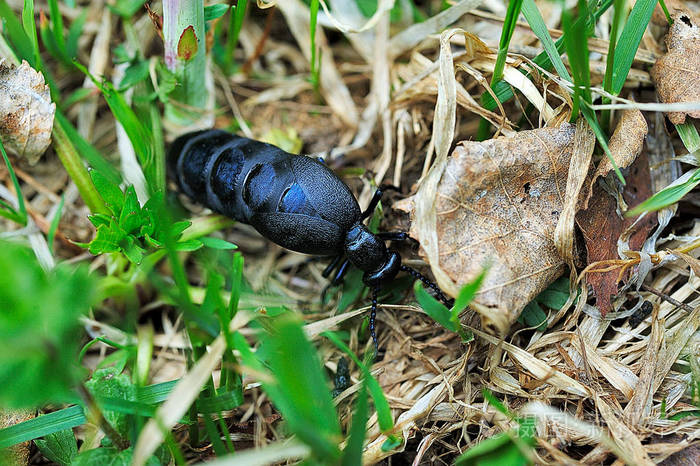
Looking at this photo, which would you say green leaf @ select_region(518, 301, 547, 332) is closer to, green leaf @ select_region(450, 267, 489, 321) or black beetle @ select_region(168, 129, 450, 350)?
black beetle @ select_region(168, 129, 450, 350)

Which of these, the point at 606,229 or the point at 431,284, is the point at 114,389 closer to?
the point at 431,284

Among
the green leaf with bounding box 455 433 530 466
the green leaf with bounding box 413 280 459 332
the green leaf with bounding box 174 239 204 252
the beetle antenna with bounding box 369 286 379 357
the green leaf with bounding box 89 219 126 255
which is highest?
the green leaf with bounding box 89 219 126 255

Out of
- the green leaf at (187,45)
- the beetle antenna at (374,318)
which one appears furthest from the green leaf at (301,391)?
the green leaf at (187,45)

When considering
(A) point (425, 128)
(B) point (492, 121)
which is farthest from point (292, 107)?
(B) point (492, 121)

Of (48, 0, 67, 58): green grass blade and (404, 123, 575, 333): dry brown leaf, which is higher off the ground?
(48, 0, 67, 58): green grass blade

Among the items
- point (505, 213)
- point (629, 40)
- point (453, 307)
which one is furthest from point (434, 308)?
point (629, 40)

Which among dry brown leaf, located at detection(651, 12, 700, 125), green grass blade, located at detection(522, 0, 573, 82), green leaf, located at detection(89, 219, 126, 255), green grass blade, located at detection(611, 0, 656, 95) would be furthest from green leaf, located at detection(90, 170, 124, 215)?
dry brown leaf, located at detection(651, 12, 700, 125)
